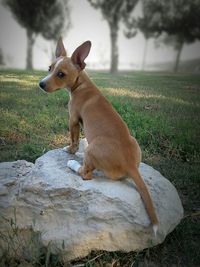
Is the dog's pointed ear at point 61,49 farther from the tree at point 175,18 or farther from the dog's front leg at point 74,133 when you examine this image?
the tree at point 175,18

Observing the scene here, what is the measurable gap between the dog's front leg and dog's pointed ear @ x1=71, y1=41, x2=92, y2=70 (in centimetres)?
44

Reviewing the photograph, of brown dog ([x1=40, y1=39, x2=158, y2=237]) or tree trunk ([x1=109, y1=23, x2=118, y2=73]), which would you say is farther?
tree trunk ([x1=109, y1=23, x2=118, y2=73])

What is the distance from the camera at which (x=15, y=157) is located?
11.5ft

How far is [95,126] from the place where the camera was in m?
2.54

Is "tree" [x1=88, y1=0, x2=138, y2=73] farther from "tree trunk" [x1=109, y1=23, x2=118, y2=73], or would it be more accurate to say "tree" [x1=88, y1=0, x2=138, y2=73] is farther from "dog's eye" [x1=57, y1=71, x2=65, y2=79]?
"dog's eye" [x1=57, y1=71, x2=65, y2=79]

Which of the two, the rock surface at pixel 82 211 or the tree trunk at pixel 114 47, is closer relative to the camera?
the rock surface at pixel 82 211

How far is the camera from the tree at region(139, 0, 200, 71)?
394cm

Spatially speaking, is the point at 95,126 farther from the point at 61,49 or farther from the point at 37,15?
the point at 37,15

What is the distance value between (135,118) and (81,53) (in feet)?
4.92

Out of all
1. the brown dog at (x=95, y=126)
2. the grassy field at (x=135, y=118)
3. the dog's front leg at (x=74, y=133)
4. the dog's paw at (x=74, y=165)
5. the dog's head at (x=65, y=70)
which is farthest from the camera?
the grassy field at (x=135, y=118)

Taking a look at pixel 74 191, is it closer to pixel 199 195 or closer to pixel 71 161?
pixel 71 161

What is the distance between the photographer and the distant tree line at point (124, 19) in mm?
3752

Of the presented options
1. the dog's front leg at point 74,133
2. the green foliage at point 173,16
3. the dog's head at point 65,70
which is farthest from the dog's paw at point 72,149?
the green foliage at point 173,16

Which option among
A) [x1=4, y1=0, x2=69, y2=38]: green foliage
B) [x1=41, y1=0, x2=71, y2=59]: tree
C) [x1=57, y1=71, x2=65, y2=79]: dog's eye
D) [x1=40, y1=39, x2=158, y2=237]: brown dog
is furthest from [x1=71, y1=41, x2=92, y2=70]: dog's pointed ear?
[x1=4, y1=0, x2=69, y2=38]: green foliage
